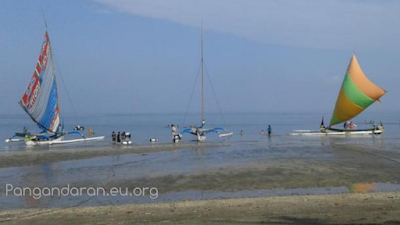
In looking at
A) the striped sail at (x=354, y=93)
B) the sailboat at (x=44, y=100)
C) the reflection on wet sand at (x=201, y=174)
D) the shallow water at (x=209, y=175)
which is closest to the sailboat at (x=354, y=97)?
the striped sail at (x=354, y=93)

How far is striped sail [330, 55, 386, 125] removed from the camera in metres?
48.2

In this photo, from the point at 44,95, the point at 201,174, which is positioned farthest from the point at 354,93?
the point at 201,174

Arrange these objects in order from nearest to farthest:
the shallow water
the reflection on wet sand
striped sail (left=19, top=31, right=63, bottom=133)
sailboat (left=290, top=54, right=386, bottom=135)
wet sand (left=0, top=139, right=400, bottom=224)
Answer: wet sand (left=0, top=139, right=400, bottom=224)
the shallow water
the reflection on wet sand
striped sail (left=19, top=31, right=63, bottom=133)
sailboat (left=290, top=54, right=386, bottom=135)

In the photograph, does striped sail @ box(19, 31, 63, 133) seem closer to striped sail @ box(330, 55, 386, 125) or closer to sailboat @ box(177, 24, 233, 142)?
sailboat @ box(177, 24, 233, 142)

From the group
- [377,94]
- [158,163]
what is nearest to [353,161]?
[158,163]

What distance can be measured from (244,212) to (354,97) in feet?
136

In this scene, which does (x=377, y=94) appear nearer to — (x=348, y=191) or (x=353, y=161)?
(x=353, y=161)

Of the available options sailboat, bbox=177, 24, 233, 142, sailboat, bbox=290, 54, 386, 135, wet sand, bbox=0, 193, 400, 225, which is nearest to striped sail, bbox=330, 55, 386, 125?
sailboat, bbox=290, 54, 386, 135

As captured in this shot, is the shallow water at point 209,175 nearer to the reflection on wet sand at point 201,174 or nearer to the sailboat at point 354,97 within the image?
the reflection on wet sand at point 201,174

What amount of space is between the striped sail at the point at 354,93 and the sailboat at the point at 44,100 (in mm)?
30198

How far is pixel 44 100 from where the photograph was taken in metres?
38.1

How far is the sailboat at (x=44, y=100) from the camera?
36469 millimetres

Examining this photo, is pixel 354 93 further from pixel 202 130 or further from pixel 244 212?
pixel 244 212

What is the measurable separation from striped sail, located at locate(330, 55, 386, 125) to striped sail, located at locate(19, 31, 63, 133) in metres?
30.5
